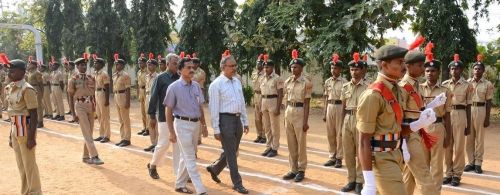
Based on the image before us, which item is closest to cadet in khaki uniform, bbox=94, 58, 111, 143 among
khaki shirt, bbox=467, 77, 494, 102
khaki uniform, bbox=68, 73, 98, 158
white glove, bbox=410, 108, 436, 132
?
khaki uniform, bbox=68, 73, 98, 158

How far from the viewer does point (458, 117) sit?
706 centimetres

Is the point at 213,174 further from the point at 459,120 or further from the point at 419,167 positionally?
the point at 459,120

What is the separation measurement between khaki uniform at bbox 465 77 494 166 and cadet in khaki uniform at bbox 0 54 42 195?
653 centimetres

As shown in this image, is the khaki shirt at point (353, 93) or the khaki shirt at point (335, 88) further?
the khaki shirt at point (335, 88)

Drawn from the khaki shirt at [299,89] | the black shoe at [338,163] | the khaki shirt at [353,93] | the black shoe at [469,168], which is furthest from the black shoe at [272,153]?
the black shoe at [469,168]

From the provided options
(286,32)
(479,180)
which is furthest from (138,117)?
(479,180)

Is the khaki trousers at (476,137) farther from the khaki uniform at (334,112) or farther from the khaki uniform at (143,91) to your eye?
the khaki uniform at (143,91)

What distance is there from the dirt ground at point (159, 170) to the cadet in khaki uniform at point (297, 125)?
0.81ft

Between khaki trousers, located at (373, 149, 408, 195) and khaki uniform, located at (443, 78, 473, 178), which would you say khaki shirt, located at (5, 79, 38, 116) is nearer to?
khaki trousers, located at (373, 149, 408, 195)

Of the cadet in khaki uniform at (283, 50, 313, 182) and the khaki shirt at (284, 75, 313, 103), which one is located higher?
the khaki shirt at (284, 75, 313, 103)

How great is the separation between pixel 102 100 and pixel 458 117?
738cm

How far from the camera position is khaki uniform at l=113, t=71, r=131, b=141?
33.7 ft

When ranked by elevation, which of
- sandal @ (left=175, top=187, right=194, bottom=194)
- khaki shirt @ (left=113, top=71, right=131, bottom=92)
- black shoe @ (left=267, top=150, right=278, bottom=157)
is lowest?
sandal @ (left=175, top=187, right=194, bottom=194)

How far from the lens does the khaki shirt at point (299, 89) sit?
723cm
